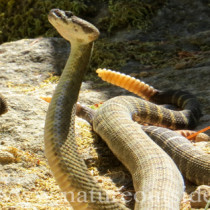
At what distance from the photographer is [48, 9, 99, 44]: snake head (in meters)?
3.01

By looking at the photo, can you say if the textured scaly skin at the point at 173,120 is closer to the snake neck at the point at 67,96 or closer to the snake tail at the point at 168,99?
the snake tail at the point at 168,99

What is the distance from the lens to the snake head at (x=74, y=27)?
301 centimetres

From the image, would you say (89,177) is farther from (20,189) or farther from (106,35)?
(106,35)

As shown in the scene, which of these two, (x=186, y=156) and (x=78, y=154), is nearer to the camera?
(x=78, y=154)

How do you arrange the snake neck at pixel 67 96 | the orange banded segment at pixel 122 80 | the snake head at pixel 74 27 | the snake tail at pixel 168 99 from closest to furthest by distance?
the snake neck at pixel 67 96 < the snake head at pixel 74 27 < the snake tail at pixel 168 99 < the orange banded segment at pixel 122 80

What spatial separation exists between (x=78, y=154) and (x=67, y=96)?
18.2 inches

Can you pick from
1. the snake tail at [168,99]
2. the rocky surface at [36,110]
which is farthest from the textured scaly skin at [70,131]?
the snake tail at [168,99]

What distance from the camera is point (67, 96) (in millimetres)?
2889

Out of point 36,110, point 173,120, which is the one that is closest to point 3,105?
point 36,110

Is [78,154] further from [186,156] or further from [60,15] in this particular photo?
[186,156]

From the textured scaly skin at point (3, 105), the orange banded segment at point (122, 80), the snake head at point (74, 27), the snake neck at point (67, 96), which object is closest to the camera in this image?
the snake neck at point (67, 96)

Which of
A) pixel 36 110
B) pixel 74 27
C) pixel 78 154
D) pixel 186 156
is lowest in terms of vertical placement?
pixel 36 110

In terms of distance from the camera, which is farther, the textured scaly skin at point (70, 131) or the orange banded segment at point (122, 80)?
the orange banded segment at point (122, 80)

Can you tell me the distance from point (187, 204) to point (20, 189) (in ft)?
4.24
